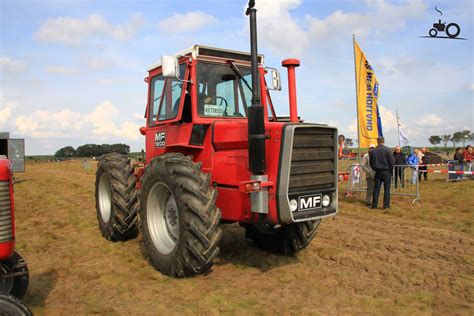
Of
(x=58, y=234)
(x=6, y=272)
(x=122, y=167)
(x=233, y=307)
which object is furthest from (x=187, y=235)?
(x=58, y=234)

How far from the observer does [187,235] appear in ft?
14.0

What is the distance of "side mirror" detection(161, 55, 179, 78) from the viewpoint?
15.2 feet

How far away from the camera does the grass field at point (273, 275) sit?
385cm

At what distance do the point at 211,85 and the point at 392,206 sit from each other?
22.9 feet

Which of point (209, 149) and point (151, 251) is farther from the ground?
point (209, 149)

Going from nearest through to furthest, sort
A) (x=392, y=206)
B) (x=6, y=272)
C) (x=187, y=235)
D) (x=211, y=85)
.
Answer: (x=6, y=272) → (x=187, y=235) → (x=211, y=85) → (x=392, y=206)

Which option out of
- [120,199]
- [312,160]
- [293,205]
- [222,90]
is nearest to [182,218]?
[293,205]

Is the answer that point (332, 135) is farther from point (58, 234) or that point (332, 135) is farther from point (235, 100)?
point (58, 234)

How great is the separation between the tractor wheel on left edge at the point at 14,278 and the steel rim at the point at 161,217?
1.58 m

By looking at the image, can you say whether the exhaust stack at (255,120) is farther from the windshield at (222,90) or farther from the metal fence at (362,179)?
the metal fence at (362,179)

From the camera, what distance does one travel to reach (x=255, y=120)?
4238 mm

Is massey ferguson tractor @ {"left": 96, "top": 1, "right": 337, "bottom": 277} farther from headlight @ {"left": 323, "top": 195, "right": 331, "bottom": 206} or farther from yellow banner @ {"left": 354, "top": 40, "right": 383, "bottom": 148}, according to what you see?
yellow banner @ {"left": 354, "top": 40, "right": 383, "bottom": 148}

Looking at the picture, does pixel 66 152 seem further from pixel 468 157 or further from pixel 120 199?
pixel 120 199

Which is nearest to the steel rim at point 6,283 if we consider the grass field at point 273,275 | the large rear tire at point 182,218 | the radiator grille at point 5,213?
the grass field at point 273,275
